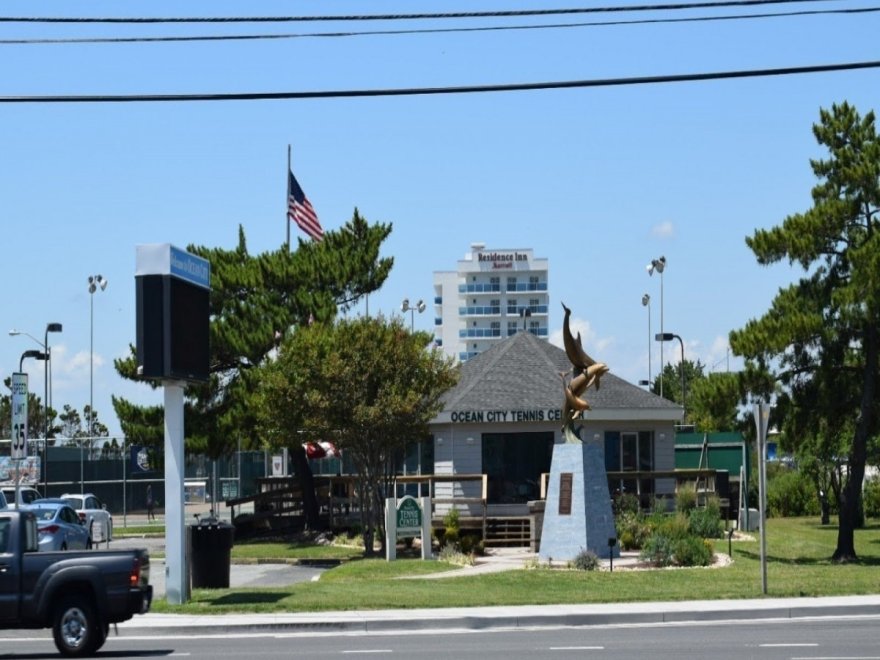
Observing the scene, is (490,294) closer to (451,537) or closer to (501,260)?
(501,260)

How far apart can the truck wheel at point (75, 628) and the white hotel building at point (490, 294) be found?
442 feet

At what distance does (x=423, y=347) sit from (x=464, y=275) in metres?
119

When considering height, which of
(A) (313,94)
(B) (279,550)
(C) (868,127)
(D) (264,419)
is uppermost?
(C) (868,127)

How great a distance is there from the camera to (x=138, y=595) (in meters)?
17.8

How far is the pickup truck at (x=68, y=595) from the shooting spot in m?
17.7

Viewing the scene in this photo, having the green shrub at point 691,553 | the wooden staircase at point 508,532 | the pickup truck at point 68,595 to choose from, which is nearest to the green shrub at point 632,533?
the wooden staircase at point 508,532

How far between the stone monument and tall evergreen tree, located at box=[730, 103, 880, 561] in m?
4.22

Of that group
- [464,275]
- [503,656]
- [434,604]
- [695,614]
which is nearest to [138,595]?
[503,656]

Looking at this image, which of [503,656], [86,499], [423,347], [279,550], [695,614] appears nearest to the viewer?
[503,656]

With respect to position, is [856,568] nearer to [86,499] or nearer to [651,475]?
[651,475]

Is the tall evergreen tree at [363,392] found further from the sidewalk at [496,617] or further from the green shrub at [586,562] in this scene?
the sidewalk at [496,617]

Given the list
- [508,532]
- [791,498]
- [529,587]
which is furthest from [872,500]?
[529,587]

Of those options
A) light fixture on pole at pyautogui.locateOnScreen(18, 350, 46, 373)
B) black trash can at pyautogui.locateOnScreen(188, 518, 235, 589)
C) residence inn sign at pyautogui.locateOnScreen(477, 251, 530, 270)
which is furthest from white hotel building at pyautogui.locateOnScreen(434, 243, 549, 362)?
black trash can at pyautogui.locateOnScreen(188, 518, 235, 589)

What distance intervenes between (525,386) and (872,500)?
57.5ft
